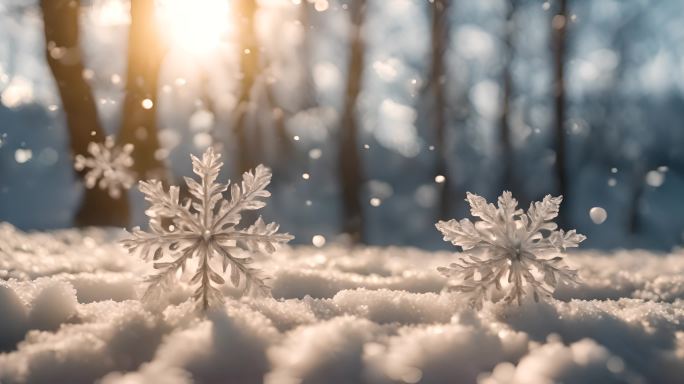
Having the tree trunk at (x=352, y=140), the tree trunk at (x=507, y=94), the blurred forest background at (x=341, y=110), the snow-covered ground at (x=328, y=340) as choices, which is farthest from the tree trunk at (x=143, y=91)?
the tree trunk at (x=507, y=94)

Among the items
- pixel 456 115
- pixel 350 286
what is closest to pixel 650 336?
pixel 350 286

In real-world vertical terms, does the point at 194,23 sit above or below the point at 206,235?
above

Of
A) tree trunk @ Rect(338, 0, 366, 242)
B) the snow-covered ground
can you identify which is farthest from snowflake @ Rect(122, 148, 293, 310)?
tree trunk @ Rect(338, 0, 366, 242)

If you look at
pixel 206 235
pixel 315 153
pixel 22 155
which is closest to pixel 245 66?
pixel 315 153

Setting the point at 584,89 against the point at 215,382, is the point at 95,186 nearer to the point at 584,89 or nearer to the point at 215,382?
the point at 215,382

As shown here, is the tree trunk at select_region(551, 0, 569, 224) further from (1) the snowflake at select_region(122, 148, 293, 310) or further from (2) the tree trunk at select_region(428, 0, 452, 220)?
(1) the snowflake at select_region(122, 148, 293, 310)

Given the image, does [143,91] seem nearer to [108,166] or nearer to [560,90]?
[108,166]

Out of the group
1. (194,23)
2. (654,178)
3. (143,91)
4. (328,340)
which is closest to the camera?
(328,340)
